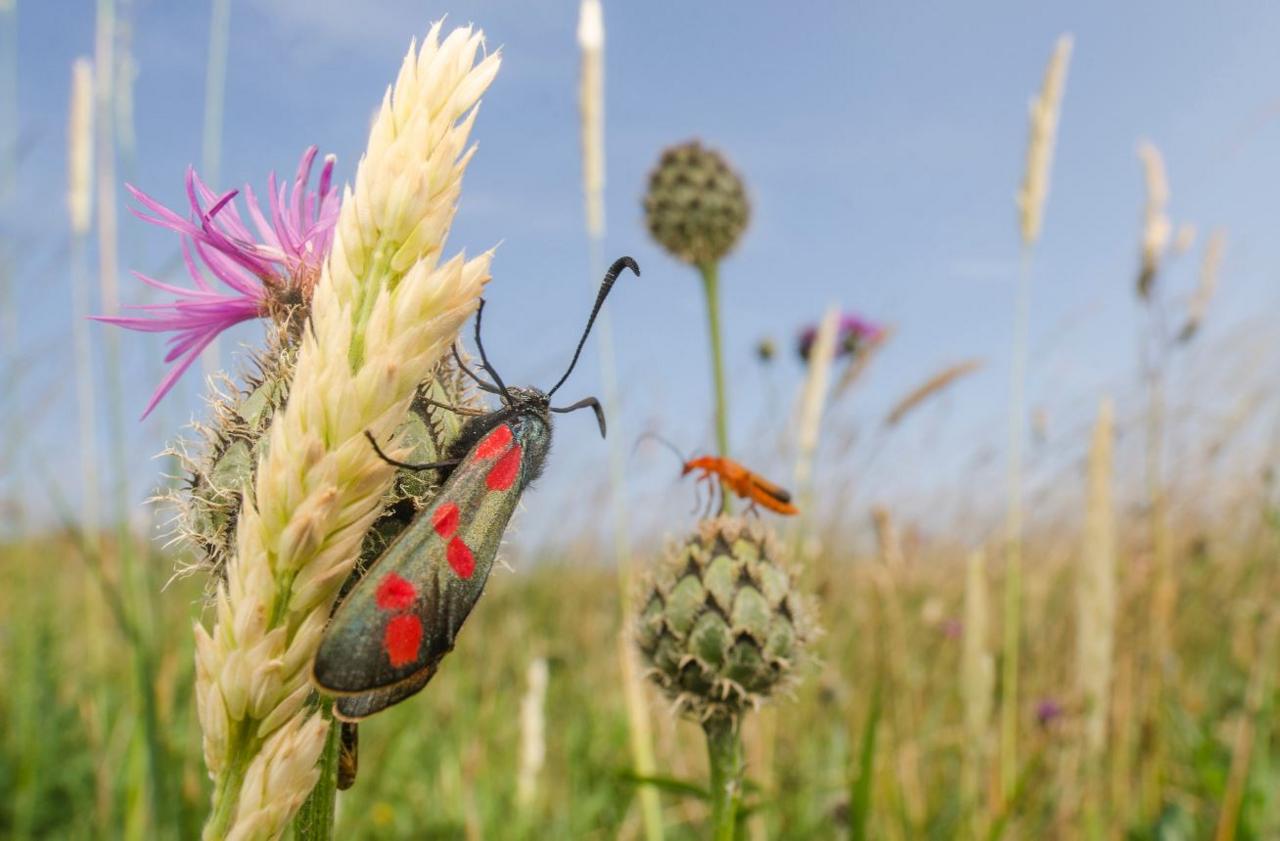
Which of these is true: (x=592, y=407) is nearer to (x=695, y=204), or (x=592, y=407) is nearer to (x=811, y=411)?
(x=811, y=411)

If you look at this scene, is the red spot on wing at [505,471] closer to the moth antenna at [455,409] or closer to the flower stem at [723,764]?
the moth antenna at [455,409]

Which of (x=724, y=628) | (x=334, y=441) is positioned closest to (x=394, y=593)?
(x=334, y=441)

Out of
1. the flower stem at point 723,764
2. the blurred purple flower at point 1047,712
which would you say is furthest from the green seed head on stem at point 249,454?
the blurred purple flower at point 1047,712

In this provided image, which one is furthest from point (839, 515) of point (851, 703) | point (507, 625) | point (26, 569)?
point (26, 569)

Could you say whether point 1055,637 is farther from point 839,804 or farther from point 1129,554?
point 839,804

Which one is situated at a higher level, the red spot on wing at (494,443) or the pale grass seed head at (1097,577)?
the red spot on wing at (494,443)

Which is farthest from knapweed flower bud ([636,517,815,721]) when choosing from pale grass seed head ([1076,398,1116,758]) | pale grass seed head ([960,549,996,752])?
pale grass seed head ([1076,398,1116,758])
